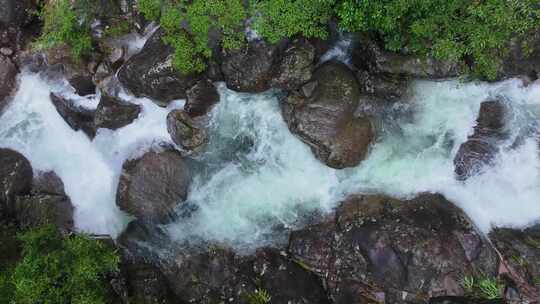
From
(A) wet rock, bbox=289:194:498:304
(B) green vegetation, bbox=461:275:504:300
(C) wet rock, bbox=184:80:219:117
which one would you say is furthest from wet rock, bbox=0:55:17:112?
(B) green vegetation, bbox=461:275:504:300

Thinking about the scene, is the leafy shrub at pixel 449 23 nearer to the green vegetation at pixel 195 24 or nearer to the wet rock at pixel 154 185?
the green vegetation at pixel 195 24

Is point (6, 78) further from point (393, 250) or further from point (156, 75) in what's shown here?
point (393, 250)

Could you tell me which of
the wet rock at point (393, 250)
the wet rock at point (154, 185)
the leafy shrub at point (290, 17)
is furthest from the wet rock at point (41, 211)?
the leafy shrub at point (290, 17)

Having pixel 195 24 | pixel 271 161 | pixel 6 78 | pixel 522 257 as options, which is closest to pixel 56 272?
pixel 271 161

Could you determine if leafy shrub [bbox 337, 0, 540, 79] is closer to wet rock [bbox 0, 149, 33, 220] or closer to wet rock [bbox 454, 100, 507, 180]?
wet rock [bbox 454, 100, 507, 180]

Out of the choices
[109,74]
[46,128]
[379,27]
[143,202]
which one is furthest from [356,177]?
[46,128]

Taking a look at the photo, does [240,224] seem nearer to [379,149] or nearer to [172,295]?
[172,295]

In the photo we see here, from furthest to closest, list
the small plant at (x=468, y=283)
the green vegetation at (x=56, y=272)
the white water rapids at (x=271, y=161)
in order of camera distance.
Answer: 1. the white water rapids at (x=271, y=161)
2. the small plant at (x=468, y=283)
3. the green vegetation at (x=56, y=272)
